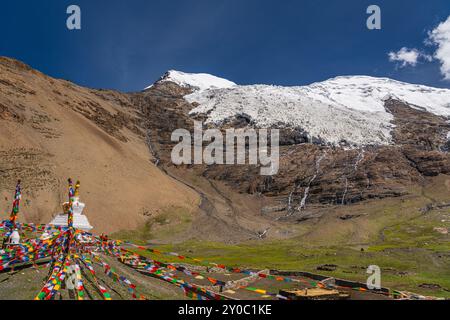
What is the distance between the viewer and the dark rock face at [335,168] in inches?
5030

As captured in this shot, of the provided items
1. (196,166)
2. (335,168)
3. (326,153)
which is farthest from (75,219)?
(326,153)

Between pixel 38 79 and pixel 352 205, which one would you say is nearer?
pixel 352 205

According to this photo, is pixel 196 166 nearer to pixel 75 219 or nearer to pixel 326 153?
pixel 326 153

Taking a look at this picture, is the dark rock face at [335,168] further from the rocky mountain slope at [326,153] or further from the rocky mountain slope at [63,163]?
the rocky mountain slope at [63,163]

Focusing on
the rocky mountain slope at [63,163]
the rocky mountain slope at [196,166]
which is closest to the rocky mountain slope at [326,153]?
the rocky mountain slope at [196,166]

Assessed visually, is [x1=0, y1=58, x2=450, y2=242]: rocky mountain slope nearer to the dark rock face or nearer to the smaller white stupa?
the dark rock face

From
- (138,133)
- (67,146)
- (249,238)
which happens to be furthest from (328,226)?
(138,133)

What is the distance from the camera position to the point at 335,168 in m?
142

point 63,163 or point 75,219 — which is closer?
point 75,219

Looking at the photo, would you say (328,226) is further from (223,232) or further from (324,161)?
(324,161)

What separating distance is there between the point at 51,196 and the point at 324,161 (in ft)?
324

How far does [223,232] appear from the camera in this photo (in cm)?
9238

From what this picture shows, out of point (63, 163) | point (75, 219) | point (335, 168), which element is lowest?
point (75, 219)
